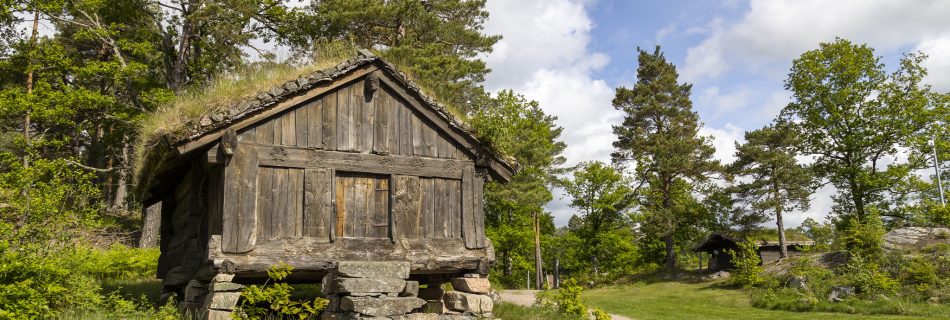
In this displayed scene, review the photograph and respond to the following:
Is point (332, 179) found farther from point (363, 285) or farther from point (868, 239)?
point (868, 239)

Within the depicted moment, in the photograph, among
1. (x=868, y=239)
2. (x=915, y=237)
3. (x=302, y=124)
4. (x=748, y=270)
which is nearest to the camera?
(x=302, y=124)

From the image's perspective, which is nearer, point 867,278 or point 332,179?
point 332,179

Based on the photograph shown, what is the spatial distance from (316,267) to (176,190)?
5.86 m

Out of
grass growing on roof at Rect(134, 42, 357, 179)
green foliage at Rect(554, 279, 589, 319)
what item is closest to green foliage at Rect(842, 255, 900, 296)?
green foliage at Rect(554, 279, 589, 319)

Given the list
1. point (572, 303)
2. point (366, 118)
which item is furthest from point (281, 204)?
point (572, 303)

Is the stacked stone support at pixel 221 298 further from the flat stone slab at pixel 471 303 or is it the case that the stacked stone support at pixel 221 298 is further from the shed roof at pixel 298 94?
the flat stone slab at pixel 471 303

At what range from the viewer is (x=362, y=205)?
11414mm

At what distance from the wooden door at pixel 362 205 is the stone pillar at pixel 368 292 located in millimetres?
930

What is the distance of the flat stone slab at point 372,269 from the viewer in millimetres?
10242

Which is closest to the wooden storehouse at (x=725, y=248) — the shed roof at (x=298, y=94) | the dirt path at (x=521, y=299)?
the dirt path at (x=521, y=299)

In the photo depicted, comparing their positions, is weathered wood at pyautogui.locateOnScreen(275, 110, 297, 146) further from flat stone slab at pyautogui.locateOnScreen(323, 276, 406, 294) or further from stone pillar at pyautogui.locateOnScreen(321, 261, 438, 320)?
flat stone slab at pyautogui.locateOnScreen(323, 276, 406, 294)

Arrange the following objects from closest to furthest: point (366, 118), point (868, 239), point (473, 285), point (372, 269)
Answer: point (372, 269) → point (366, 118) → point (473, 285) → point (868, 239)

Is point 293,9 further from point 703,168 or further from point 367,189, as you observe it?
point 703,168

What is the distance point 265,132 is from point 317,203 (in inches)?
58.0
